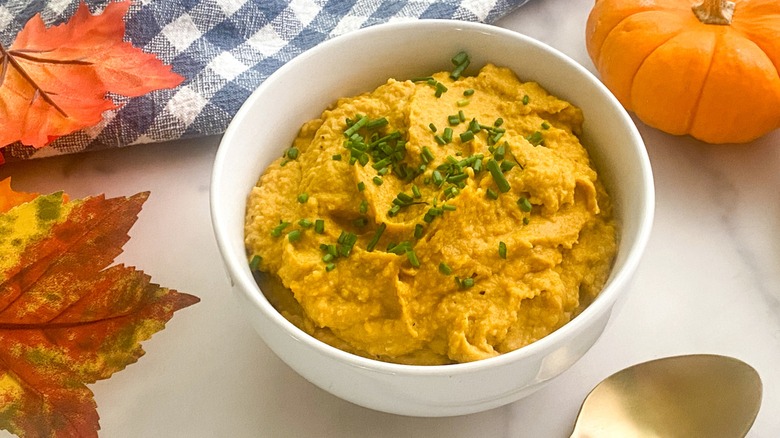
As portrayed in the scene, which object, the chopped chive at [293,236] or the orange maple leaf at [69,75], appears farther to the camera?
the orange maple leaf at [69,75]

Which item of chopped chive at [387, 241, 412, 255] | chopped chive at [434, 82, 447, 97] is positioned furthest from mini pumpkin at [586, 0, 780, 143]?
chopped chive at [387, 241, 412, 255]

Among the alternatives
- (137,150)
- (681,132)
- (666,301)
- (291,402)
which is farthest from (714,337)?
(137,150)

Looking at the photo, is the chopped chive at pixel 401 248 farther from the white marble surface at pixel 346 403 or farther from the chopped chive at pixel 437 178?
the white marble surface at pixel 346 403

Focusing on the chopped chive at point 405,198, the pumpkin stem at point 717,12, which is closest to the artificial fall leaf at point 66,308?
the chopped chive at point 405,198

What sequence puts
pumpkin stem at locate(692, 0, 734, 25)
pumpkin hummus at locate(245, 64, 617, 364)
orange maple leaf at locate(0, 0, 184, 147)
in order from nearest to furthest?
pumpkin hummus at locate(245, 64, 617, 364) → orange maple leaf at locate(0, 0, 184, 147) → pumpkin stem at locate(692, 0, 734, 25)

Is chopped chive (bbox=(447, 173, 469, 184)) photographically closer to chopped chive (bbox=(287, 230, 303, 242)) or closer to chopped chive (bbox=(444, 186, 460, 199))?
chopped chive (bbox=(444, 186, 460, 199))

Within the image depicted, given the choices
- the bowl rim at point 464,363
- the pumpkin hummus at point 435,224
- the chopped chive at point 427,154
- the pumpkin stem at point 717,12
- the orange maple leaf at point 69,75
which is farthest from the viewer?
the pumpkin stem at point 717,12

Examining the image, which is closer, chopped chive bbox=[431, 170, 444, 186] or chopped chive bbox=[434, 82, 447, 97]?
chopped chive bbox=[431, 170, 444, 186]
